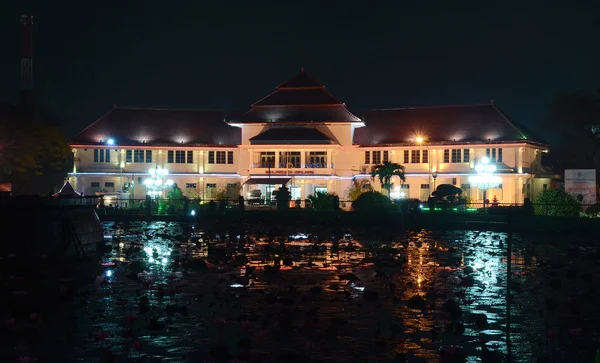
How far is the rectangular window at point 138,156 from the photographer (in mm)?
75500

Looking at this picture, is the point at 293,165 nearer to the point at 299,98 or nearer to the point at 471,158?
the point at 299,98

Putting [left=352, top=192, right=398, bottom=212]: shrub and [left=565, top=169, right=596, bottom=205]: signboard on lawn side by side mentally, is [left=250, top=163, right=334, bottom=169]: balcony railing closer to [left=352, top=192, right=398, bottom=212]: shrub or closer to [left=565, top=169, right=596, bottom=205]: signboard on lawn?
[left=352, top=192, right=398, bottom=212]: shrub

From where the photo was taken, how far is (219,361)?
927 cm

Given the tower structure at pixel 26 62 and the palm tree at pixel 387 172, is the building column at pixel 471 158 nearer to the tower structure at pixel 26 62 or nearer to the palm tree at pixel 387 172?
the palm tree at pixel 387 172

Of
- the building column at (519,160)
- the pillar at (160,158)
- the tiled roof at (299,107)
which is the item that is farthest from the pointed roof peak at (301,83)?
the building column at (519,160)

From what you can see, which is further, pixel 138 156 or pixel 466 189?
pixel 138 156

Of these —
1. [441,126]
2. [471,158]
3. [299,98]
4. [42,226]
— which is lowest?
[42,226]

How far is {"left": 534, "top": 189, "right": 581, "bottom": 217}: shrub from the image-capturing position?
155 feet

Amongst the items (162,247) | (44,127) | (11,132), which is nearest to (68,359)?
(162,247)

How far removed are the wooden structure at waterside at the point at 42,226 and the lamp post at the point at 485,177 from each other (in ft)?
132

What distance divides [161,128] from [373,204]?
32234 millimetres

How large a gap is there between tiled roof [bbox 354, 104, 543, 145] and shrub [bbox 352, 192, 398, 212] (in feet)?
60.6

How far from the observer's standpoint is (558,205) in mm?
46938

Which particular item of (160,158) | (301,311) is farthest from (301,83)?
(301,311)
